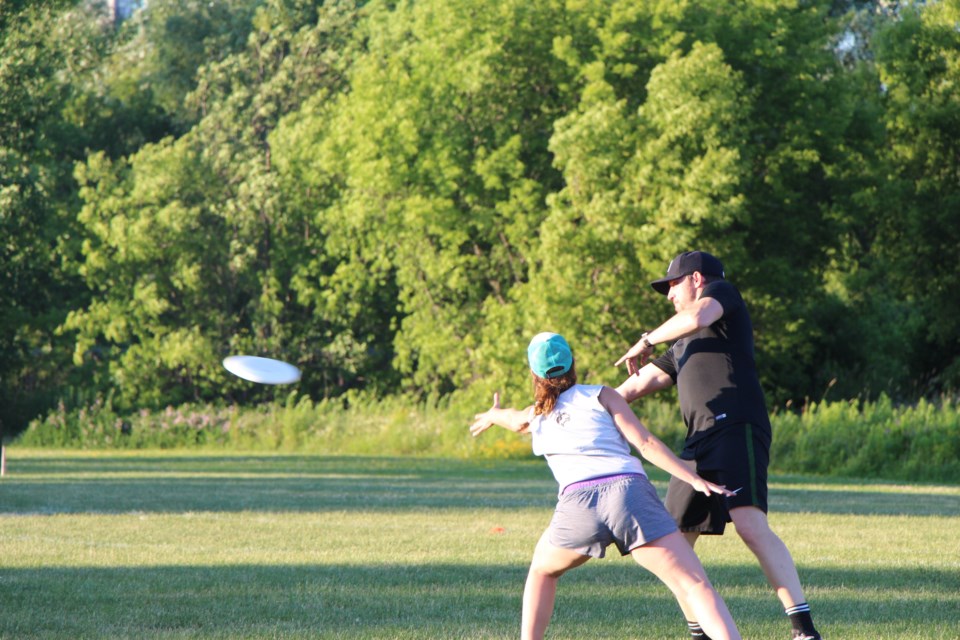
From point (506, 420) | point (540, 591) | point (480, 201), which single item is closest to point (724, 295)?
point (506, 420)

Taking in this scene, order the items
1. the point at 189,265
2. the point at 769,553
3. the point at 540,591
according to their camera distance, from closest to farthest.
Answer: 1. the point at 540,591
2. the point at 769,553
3. the point at 189,265

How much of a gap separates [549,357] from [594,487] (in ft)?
1.99

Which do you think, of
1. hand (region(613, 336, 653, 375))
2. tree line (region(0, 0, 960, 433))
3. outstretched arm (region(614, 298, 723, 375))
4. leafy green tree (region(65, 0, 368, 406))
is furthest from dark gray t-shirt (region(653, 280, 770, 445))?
leafy green tree (region(65, 0, 368, 406))

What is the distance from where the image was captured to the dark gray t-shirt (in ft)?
23.0

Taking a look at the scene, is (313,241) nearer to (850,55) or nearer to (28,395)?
(28,395)

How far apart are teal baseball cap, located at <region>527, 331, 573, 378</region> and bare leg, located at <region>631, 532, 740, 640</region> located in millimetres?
864

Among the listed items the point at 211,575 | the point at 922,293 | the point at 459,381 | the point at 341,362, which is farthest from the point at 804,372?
the point at 211,575

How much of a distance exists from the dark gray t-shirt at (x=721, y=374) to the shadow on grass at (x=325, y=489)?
9494 millimetres

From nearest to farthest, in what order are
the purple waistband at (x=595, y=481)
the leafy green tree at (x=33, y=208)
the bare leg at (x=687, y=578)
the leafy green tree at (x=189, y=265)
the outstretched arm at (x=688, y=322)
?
1. the bare leg at (x=687, y=578)
2. the purple waistband at (x=595, y=481)
3. the outstretched arm at (x=688, y=322)
4. the leafy green tree at (x=33, y=208)
5. the leafy green tree at (x=189, y=265)

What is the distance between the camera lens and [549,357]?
20.5 feet

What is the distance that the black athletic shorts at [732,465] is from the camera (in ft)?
22.8

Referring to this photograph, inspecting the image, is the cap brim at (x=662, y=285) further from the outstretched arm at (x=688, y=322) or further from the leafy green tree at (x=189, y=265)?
the leafy green tree at (x=189, y=265)

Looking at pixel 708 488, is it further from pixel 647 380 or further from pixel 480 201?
pixel 480 201

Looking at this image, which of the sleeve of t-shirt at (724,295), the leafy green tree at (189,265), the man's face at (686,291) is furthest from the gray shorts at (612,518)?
the leafy green tree at (189,265)
